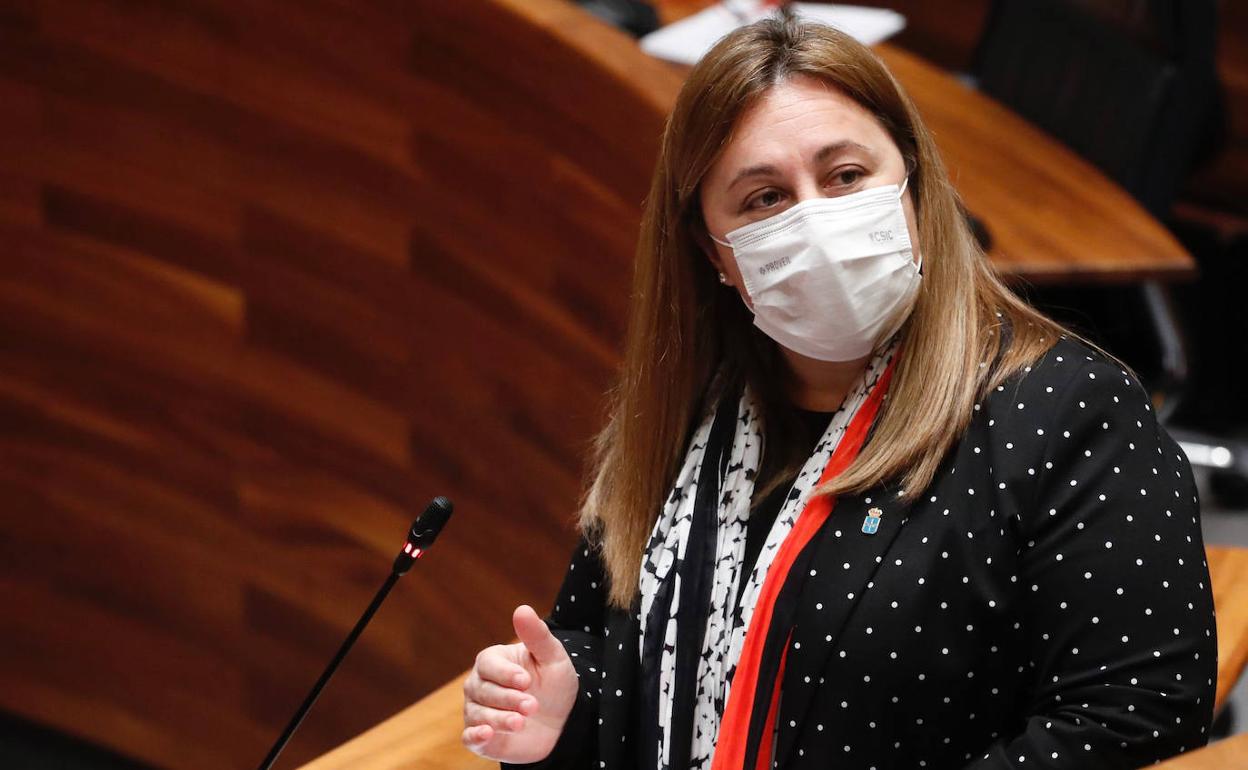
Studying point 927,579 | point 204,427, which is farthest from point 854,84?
point 204,427

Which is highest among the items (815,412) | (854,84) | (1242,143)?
(854,84)

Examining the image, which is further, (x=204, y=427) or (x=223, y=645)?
(x=223, y=645)

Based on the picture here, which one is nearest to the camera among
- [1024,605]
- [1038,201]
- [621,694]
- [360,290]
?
[1024,605]

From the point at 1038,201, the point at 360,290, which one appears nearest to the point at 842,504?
the point at 1038,201

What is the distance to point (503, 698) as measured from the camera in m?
0.76

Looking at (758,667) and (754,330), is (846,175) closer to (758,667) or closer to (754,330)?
(754,330)

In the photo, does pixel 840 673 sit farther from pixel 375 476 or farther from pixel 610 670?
pixel 375 476

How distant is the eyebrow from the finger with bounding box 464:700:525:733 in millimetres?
268

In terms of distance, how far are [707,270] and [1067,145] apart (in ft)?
2.62

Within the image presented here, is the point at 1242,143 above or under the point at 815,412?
under

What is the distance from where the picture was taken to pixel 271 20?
5.10 ft

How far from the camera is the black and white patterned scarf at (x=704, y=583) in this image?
0.77 metres

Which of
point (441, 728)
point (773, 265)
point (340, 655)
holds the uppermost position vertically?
point (773, 265)

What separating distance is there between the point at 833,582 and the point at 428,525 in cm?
18
